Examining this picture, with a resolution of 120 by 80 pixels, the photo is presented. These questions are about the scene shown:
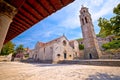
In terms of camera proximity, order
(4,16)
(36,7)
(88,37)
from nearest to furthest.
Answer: (4,16) < (36,7) < (88,37)

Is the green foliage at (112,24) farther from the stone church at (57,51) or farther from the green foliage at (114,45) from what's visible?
the green foliage at (114,45)

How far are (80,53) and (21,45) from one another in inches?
1441

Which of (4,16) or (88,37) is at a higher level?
(88,37)

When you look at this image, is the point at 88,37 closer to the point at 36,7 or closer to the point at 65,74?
the point at 65,74

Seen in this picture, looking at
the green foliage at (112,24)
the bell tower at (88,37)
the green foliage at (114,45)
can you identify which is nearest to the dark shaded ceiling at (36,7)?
the green foliage at (112,24)

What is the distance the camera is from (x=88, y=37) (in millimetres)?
28703

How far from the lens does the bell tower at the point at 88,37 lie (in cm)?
2685

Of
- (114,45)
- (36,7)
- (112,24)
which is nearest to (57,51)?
(112,24)

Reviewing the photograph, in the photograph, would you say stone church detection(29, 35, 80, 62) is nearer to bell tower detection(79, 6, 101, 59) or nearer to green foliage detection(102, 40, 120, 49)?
bell tower detection(79, 6, 101, 59)

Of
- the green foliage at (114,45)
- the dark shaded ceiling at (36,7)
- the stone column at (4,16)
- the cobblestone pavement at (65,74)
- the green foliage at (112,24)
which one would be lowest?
the cobblestone pavement at (65,74)

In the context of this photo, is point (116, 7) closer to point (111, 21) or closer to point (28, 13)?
point (111, 21)

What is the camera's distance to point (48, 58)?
27.6 metres

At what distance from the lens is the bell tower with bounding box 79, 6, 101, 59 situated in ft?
88.1

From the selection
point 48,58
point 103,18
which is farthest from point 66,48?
point 103,18
